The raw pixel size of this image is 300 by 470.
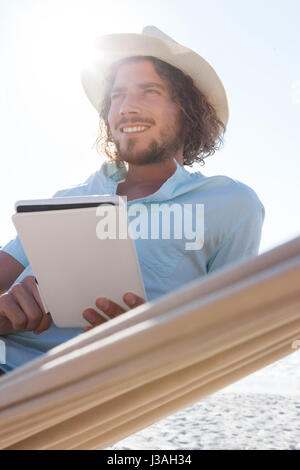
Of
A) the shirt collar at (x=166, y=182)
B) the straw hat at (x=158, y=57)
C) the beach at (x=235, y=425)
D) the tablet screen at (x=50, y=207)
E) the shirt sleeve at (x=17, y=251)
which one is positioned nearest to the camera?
the tablet screen at (x=50, y=207)

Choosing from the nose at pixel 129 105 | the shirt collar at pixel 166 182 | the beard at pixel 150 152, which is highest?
the nose at pixel 129 105

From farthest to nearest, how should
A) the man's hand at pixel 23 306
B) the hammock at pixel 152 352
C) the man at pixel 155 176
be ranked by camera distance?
1. the man at pixel 155 176
2. the man's hand at pixel 23 306
3. the hammock at pixel 152 352

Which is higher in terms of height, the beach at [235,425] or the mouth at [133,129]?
the mouth at [133,129]

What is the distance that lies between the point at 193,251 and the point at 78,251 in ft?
1.42

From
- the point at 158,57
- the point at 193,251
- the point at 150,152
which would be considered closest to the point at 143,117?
the point at 150,152

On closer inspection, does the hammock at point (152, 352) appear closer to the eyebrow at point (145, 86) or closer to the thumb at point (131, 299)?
the thumb at point (131, 299)

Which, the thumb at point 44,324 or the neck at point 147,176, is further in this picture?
the neck at point 147,176

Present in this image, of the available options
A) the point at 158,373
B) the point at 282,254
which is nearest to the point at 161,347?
the point at 158,373

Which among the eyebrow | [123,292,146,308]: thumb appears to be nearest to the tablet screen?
[123,292,146,308]: thumb

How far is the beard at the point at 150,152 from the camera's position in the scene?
5.80 ft

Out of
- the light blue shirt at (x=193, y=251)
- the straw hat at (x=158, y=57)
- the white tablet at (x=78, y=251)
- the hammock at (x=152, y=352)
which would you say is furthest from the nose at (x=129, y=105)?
the hammock at (x=152, y=352)

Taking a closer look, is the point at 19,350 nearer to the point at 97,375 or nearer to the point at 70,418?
the point at 70,418
